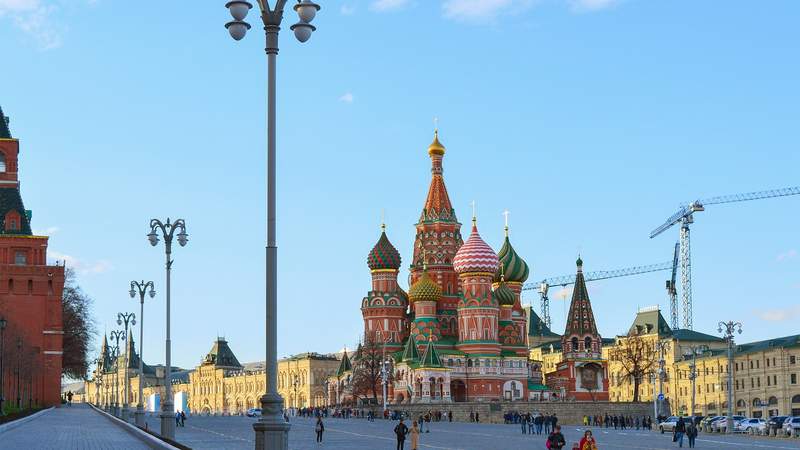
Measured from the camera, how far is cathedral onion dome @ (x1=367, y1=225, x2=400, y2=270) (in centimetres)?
11288

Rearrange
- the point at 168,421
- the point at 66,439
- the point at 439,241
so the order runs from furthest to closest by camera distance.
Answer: the point at 439,241 < the point at 66,439 < the point at 168,421

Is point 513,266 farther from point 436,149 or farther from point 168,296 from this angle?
point 168,296

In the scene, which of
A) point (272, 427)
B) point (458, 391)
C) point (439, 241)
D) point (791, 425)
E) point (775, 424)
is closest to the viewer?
point (272, 427)

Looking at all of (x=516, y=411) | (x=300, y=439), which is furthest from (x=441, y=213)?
(x=300, y=439)

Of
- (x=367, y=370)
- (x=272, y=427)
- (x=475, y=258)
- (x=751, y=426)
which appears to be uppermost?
(x=475, y=258)

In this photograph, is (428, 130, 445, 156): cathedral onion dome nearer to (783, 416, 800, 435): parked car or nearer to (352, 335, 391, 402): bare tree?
(352, 335, 391, 402): bare tree

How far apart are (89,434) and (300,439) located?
10.7m

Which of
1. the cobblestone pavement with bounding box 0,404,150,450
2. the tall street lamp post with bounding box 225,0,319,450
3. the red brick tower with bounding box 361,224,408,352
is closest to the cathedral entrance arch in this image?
the red brick tower with bounding box 361,224,408,352

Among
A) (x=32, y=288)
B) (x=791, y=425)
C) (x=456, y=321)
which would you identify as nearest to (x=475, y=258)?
(x=456, y=321)

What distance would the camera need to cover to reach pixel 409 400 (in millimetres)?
104688

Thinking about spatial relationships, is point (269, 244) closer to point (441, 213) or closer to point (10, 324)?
point (10, 324)

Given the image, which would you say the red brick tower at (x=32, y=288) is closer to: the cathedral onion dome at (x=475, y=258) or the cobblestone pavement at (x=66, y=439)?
the cathedral onion dome at (x=475, y=258)

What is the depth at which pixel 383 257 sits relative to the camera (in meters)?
113

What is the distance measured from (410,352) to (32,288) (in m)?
34.0
